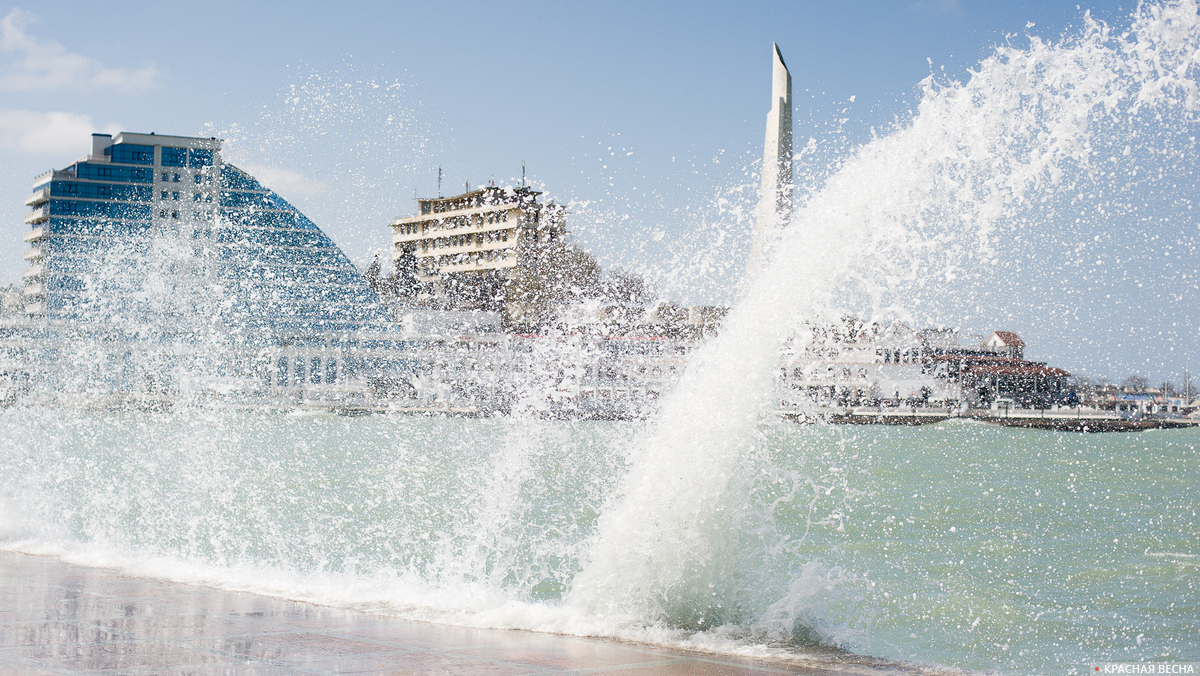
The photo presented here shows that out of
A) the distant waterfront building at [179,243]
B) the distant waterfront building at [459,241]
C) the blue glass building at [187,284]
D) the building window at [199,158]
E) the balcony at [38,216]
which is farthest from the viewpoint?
the distant waterfront building at [459,241]

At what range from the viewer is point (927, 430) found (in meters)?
80.4

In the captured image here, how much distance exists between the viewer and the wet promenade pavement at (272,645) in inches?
204

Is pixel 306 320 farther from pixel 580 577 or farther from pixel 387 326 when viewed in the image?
pixel 580 577

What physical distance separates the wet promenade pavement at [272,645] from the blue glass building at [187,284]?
72.4 meters

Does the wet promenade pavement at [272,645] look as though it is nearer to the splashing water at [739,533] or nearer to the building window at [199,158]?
the splashing water at [739,533]

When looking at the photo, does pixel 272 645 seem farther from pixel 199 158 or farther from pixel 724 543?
pixel 199 158

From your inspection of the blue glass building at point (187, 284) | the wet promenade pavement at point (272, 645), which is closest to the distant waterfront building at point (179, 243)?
the blue glass building at point (187, 284)

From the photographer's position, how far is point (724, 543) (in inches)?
292

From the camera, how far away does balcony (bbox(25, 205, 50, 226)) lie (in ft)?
332

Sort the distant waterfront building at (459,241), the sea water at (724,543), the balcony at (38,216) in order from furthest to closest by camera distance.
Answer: the distant waterfront building at (459,241) < the balcony at (38,216) < the sea water at (724,543)

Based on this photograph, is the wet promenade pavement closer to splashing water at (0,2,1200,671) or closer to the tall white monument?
splashing water at (0,2,1200,671)

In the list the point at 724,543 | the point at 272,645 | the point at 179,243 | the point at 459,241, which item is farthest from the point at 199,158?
the point at 272,645

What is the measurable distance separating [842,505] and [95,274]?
90889mm

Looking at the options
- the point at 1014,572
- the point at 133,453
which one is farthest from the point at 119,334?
the point at 1014,572
